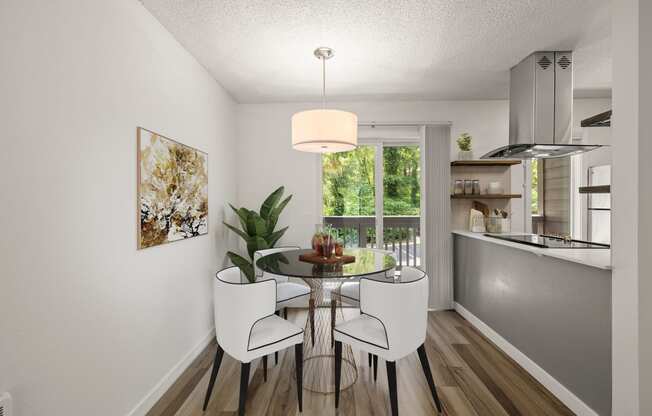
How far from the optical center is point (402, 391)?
2.22 m

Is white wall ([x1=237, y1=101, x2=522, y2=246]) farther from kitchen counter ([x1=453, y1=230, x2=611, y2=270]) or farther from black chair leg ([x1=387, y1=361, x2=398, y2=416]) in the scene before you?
black chair leg ([x1=387, y1=361, x2=398, y2=416])

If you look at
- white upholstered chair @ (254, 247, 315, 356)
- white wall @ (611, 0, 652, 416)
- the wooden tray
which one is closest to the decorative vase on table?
the wooden tray

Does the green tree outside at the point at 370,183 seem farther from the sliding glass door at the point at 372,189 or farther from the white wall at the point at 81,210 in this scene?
the white wall at the point at 81,210

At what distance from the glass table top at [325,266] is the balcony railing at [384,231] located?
1.39m

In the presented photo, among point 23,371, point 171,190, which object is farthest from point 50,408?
point 171,190

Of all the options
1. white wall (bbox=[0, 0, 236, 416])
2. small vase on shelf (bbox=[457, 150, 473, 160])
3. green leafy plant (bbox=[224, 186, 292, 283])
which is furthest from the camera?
small vase on shelf (bbox=[457, 150, 473, 160])

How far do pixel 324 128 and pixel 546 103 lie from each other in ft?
6.72

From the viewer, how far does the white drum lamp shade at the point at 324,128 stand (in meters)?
2.27

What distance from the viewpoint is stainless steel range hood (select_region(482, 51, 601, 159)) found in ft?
8.93

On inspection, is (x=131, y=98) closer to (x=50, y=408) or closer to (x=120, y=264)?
(x=120, y=264)

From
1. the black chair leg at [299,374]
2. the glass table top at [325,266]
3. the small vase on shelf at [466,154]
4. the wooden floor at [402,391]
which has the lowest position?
the wooden floor at [402,391]

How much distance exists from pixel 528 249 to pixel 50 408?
116 inches

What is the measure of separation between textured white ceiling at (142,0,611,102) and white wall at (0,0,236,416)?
472mm

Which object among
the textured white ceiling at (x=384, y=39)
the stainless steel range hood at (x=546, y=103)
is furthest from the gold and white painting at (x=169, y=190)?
the stainless steel range hood at (x=546, y=103)
